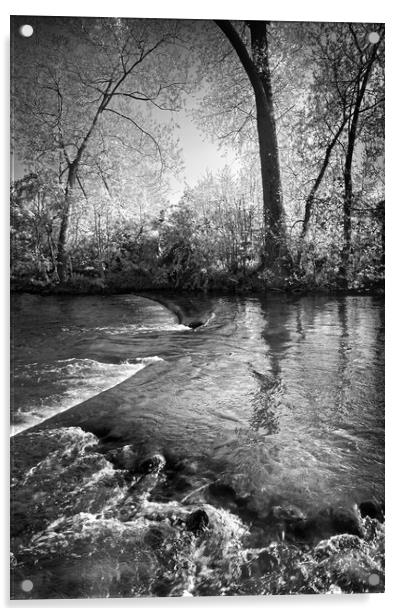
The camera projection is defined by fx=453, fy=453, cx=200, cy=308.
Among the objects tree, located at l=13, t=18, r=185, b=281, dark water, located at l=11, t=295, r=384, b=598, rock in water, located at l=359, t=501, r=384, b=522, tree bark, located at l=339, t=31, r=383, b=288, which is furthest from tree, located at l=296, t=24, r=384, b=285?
rock in water, located at l=359, t=501, r=384, b=522

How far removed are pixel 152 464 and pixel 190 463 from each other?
18 cm

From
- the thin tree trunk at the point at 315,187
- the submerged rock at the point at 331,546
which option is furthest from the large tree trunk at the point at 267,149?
the submerged rock at the point at 331,546

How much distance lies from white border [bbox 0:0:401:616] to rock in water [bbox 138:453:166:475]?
2.02 ft

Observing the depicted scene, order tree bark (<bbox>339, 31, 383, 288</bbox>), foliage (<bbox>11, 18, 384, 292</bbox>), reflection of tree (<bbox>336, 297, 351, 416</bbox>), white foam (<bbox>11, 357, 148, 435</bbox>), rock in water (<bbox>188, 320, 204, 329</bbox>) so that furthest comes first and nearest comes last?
rock in water (<bbox>188, 320, 204, 329</bbox>), tree bark (<bbox>339, 31, 383, 288</bbox>), foliage (<bbox>11, 18, 384, 292</bbox>), reflection of tree (<bbox>336, 297, 351, 416</bbox>), white foam (<bbox>11, 357, 148, 435</bbox>)

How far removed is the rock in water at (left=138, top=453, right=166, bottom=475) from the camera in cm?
208

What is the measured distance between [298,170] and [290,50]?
87cm

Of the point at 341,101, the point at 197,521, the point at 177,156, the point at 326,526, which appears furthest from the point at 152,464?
the point at 341,101

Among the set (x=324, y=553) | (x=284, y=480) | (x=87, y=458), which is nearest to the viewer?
(x=324, y=553)

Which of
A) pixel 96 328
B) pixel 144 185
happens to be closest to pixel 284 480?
pixel 96 328

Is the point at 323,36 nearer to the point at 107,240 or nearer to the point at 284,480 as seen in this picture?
the point at 107,240

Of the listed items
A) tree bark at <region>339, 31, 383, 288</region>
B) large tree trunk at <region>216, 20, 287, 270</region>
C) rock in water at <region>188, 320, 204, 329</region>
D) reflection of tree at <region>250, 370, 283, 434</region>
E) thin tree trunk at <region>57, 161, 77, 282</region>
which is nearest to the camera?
reflection of tree at <region>250, 370, 283, 434</region>

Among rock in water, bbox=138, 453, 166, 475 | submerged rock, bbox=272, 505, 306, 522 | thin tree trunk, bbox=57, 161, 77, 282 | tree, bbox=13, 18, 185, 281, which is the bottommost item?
submerged rock, bbox=272, 505, 306, 522

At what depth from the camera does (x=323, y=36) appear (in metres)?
3.15

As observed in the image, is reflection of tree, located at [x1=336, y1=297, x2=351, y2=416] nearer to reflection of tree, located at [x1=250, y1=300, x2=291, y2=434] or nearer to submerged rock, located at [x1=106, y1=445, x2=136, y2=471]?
reflection of tree, located at [x1=250, y1=300, x2=291, y2=434]
